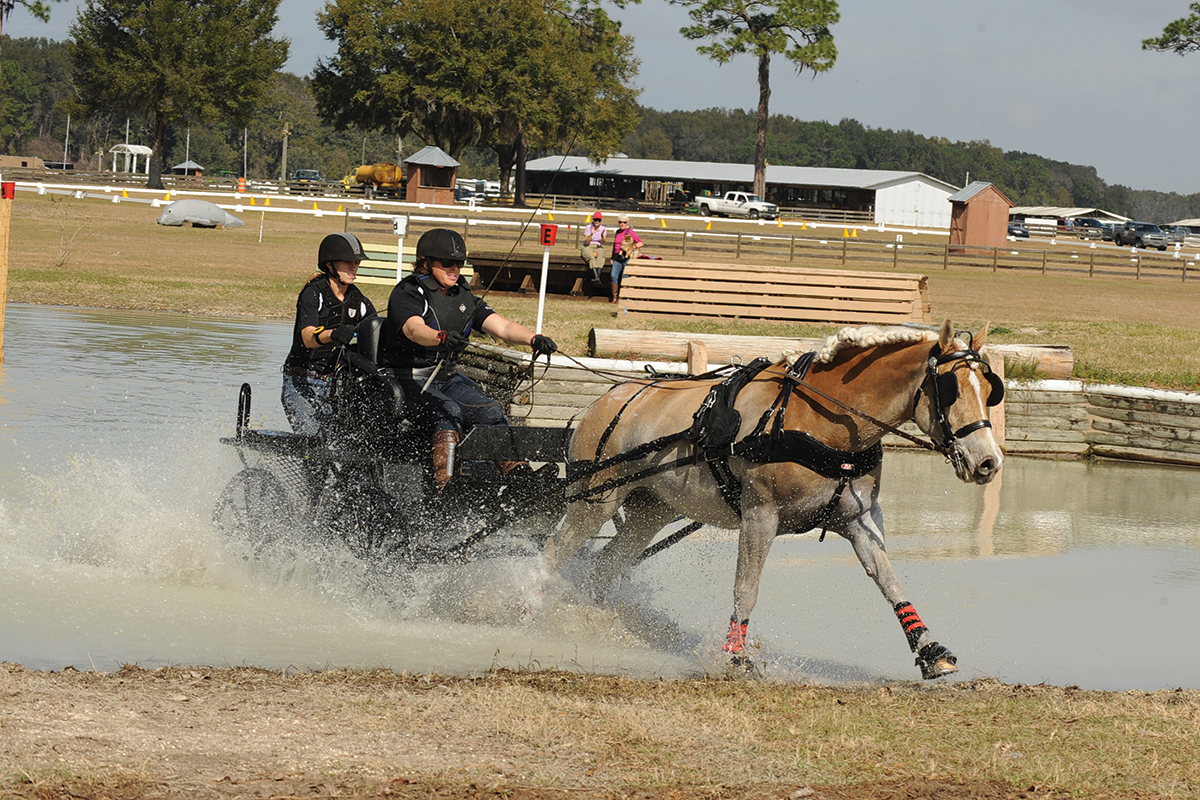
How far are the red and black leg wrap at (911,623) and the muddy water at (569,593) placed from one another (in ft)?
1.74

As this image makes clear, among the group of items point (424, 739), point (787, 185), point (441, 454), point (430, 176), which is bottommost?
point (424, 739)

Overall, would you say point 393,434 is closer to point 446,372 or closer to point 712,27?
point 446,372

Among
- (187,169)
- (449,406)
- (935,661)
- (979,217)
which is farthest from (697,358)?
(187,169)

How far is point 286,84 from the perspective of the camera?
184 meters

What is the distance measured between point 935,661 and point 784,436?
4.16ft

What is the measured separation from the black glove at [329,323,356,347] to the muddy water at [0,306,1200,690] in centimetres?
131

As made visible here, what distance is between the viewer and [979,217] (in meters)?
46.1

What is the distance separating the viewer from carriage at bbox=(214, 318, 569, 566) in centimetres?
714

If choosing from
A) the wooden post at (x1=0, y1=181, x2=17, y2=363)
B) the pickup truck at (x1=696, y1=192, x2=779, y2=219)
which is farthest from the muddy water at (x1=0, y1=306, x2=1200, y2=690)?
the pickup truck at (x1=696, y1=192, x2=779, y2=219)

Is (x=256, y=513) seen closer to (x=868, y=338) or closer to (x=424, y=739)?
(x=424, y=739)

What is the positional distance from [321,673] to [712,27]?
191ft

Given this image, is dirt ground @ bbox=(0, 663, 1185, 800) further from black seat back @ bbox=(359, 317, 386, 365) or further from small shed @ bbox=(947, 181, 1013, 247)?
small shed @ bbox=(947, 181, 1013, 247)

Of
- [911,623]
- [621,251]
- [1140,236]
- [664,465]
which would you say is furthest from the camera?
[1140,236]

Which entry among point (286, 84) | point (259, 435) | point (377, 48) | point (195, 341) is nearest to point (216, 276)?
point (195, 341)
